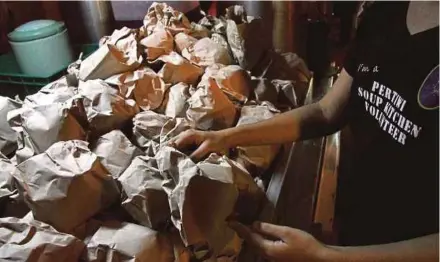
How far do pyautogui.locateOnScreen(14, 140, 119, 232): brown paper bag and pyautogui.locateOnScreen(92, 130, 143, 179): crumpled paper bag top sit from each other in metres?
0.07

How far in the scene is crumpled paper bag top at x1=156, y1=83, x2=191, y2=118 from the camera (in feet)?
3.67

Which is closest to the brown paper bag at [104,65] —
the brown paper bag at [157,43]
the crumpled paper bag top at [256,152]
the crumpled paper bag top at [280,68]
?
the brown paper bag at [157,43]

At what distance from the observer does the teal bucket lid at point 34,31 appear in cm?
138

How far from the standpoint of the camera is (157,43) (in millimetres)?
1355

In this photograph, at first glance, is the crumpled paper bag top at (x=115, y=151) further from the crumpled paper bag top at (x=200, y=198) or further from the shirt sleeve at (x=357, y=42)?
the shirt sleeve at (x=357, y=42)

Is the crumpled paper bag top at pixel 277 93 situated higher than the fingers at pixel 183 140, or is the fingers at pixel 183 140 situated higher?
the fingers at pixel 183 140

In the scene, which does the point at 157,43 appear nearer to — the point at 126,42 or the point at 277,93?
the point at 126,42

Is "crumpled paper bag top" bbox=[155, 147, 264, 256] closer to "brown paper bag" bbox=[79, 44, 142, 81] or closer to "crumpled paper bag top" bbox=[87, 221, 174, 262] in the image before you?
"crumpled paper bag top" bbox=[87, 221, 174, 262]

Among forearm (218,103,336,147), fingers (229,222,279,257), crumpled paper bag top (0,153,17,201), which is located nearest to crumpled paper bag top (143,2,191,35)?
forearm (218,103,336,147)

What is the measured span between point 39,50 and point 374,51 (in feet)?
3.45

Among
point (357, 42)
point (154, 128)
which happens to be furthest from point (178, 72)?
point (357, 42)

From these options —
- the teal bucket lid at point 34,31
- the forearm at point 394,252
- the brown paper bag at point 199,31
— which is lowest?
the forearm at point 394,252

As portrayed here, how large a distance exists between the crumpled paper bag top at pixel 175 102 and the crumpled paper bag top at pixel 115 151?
20 centimetres

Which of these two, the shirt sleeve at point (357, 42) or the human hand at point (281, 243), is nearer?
the human hand at point (281, 243)
